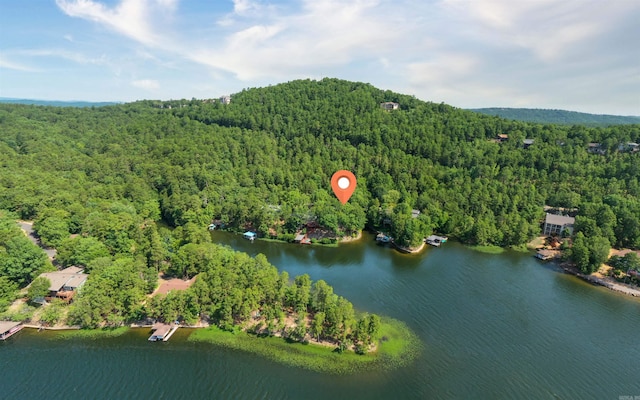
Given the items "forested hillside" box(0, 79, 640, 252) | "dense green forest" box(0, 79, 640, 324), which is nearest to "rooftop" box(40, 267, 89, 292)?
"dense green forest" box(0, 79, 640, 324)

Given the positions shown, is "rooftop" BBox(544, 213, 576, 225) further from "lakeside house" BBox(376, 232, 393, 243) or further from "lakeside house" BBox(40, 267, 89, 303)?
"lakeside house" BBox(40, 267, 89, 303)

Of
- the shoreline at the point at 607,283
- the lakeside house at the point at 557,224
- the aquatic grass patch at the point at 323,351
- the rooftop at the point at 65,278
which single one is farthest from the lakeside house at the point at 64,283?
the lakeside house at the point at 557,224

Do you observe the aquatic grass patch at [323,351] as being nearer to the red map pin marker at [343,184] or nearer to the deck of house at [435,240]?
the red map pin marker at [343,184]

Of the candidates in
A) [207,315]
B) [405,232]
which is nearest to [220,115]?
[405,232]

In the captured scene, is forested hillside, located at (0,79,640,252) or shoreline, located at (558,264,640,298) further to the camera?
forested hillside, located at (0,79,640,252)

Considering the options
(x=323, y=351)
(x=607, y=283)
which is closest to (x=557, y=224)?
(x=607, y=283)

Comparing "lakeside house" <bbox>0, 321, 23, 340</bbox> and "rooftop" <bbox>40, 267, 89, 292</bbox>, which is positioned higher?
"rooftop" <bbox>40, 267, 89, 292</bbox>
